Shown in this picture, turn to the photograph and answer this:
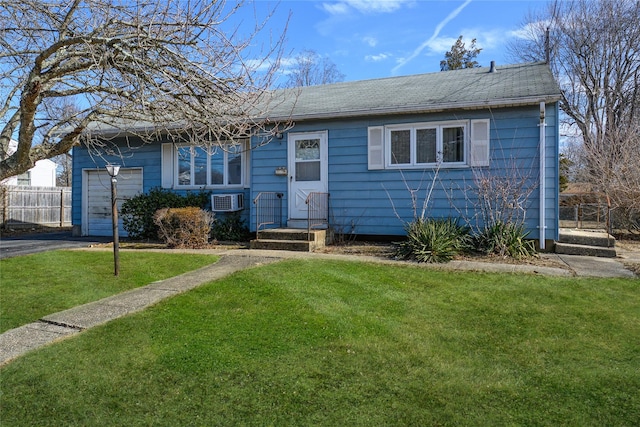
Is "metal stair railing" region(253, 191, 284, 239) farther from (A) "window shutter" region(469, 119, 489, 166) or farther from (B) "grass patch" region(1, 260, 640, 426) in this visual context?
(B) "grass patch" region(1, 260, 640, 426)

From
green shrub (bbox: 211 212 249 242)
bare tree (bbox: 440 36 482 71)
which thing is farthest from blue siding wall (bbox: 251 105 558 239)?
bare tree (bbox: 440 36 482 71)

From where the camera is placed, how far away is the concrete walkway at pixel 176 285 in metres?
4.42

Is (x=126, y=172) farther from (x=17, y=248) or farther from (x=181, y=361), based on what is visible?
(x=181, y=361)

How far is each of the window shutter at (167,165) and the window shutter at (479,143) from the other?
7.92 meters

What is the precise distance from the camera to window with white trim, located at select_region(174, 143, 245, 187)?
12062mm

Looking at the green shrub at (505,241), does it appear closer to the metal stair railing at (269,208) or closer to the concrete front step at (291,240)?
the concrete front step at (291,240)

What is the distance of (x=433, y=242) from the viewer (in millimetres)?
7941

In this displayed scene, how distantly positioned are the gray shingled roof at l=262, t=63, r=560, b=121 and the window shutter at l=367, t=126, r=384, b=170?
44 centimetres

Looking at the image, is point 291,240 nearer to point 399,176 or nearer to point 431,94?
point 399,176

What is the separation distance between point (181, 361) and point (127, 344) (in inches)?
27.9

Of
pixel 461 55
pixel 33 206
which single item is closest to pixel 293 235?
pixel 33 206

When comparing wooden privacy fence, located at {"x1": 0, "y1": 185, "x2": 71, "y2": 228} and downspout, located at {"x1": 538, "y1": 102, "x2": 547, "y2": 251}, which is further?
wooden privacy fence, located at {"x1": 0, "y1": 185, "x2": 71, "y2": 228}

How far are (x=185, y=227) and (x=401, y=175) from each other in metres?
4.90

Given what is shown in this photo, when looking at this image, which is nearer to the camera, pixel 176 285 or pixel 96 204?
pixel 176 285
